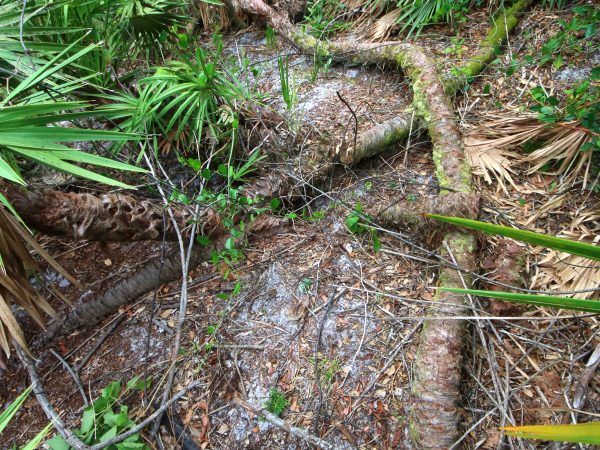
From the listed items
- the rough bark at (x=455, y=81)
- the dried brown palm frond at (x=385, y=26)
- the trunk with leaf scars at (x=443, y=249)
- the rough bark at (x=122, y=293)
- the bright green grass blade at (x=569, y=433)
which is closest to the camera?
the bright green grass blade at (x=569, y=433)

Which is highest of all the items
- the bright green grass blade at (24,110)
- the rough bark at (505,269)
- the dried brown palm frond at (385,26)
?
the bright green grass blade at (24,110)

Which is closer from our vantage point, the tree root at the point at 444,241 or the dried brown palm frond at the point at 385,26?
the tree root at the point at 444,241

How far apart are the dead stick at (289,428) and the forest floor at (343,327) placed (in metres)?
0.02

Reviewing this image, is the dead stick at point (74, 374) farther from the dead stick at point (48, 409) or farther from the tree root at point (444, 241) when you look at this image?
the tree root at point (444, 241)

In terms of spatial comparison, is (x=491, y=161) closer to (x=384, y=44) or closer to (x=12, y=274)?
(x=384, y=44)

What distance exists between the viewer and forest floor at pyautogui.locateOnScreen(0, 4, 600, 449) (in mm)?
1414

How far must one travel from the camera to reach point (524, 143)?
1964 mm

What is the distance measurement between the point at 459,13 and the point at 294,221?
6.66 ft

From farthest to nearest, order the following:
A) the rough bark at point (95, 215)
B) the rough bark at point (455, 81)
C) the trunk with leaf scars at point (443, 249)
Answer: the rough bark at point (455, 81)
the rough bark at point (95, 215)
the trunk with leaf scars at point (443, 249)

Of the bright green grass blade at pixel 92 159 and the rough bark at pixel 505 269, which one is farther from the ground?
the bright green grass blade at pixel 92 159

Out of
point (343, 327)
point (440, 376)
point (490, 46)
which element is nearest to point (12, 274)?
point (343, 327)

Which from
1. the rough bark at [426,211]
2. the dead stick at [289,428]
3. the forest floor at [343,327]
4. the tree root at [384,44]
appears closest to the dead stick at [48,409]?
the forest floor at [343,327]

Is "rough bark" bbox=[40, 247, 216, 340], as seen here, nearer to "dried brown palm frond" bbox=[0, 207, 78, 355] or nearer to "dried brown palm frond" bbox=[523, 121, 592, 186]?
"dried brown palm frond" bbox=[0, 207, 78, 355]

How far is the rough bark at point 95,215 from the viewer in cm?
145
